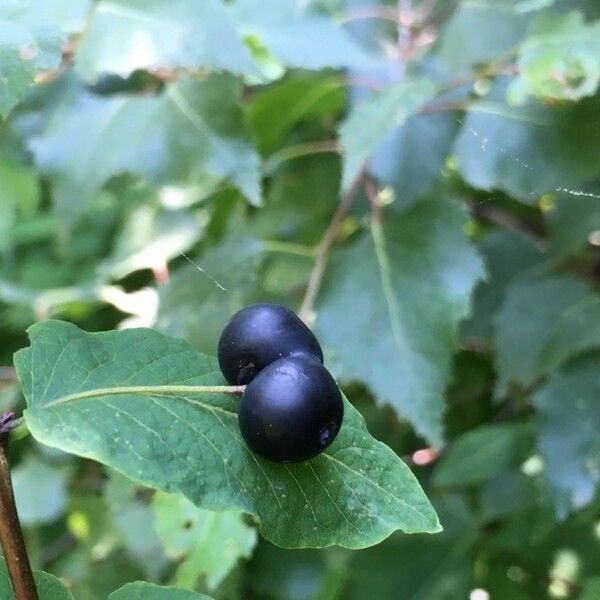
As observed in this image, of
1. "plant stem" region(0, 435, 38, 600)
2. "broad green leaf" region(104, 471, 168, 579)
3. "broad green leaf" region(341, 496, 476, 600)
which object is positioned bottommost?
"broad green leaf" region(341, 496, 476, 600)

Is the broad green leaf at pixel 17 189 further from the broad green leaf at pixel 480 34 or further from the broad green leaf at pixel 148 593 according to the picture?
the broad green leaf at pixel 148 593

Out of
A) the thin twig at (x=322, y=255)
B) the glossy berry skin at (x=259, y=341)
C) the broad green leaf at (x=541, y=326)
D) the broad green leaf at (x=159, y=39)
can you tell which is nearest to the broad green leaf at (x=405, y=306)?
the thin twig at (x=322, y=255)

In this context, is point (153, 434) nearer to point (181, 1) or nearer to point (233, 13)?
point (181, 1)

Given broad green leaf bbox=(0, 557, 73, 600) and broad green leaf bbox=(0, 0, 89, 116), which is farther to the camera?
broad green leaf bbox=(0, 0, 89, 116)

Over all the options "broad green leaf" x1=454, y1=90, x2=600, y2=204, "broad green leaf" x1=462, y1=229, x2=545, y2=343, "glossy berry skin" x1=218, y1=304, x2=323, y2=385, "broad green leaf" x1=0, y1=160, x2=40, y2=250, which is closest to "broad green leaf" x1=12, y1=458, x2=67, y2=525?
"broad green leaf" x1=0, y1=160, x2=40, y2=250

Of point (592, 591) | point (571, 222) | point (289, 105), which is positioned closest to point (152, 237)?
point (289, 105)

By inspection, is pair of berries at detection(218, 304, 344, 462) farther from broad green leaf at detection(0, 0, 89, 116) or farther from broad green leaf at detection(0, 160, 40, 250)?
broad green leaf at detection(0, 160, 40, 250)

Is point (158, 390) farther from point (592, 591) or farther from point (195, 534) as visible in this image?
point (592, 591)
